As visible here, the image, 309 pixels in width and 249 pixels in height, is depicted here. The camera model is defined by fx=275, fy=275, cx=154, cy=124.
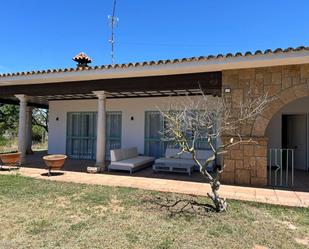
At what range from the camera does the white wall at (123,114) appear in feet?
42.5

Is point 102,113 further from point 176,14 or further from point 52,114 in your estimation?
point 176,14

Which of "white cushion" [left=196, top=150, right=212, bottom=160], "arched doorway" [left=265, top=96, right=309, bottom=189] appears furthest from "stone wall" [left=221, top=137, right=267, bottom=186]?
"arched doorway" [left=265, top=96, right=309, bottom=189]

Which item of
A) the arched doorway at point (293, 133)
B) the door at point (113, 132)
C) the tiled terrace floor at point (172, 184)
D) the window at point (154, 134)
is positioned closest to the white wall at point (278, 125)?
the arched doorway at point (293, 133)

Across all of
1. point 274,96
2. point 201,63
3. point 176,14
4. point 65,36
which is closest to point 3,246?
point 201,63

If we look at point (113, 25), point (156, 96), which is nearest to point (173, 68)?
point (156, 96)

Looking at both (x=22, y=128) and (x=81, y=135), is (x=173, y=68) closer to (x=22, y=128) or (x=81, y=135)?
(x=22, y=128)

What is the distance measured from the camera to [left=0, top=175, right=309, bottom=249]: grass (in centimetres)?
415

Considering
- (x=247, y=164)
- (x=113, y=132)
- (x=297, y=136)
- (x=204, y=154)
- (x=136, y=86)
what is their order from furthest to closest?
(x=113, y=132), (x=297, y=136), (x=204, y=154), (x=136, y=86), (x=247, y=164)

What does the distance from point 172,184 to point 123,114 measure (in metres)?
6.12

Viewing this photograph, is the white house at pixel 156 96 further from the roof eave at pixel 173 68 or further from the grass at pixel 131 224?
the grass at pixel 131 224

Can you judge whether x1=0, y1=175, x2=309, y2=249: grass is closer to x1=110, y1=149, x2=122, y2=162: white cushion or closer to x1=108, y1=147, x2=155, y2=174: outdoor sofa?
x1=108, y1=147, x2=155, y2=174: outdoor sofa

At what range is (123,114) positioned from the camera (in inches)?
526

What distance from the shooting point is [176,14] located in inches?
711

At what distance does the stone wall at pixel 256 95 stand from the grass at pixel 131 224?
1.90m
